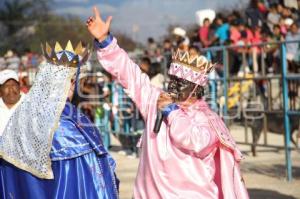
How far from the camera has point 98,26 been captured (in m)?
5.58

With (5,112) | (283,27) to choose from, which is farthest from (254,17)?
(5,112)

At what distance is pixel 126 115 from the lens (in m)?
14.0

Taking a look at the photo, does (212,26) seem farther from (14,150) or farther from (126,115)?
(14,150)

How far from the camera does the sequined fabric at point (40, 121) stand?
5.37 metres

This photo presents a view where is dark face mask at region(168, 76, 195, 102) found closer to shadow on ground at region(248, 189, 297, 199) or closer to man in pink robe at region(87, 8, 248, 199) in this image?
man in pink robe at region(87, 8, 248, 199)

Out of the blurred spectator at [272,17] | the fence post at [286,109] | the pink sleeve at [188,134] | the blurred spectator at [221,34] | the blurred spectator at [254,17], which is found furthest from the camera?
the blurred spectator at [254,17]

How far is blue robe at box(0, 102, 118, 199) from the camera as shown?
5.39 metres

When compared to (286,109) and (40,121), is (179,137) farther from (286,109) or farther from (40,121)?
(286,109)

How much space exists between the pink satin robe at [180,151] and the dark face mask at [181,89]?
10 centimetres

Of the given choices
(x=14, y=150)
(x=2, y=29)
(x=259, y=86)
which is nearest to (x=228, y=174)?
(x=14, y=150)

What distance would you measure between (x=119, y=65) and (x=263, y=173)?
598 cm

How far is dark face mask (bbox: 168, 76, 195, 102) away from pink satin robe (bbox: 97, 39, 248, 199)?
0.10 m

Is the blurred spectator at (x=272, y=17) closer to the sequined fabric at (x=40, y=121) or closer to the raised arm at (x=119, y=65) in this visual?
the raised arm at (x=119, y=65)

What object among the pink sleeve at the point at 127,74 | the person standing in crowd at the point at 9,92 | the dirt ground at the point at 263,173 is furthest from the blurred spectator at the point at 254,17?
the pink sleeve at the point at 127,74
